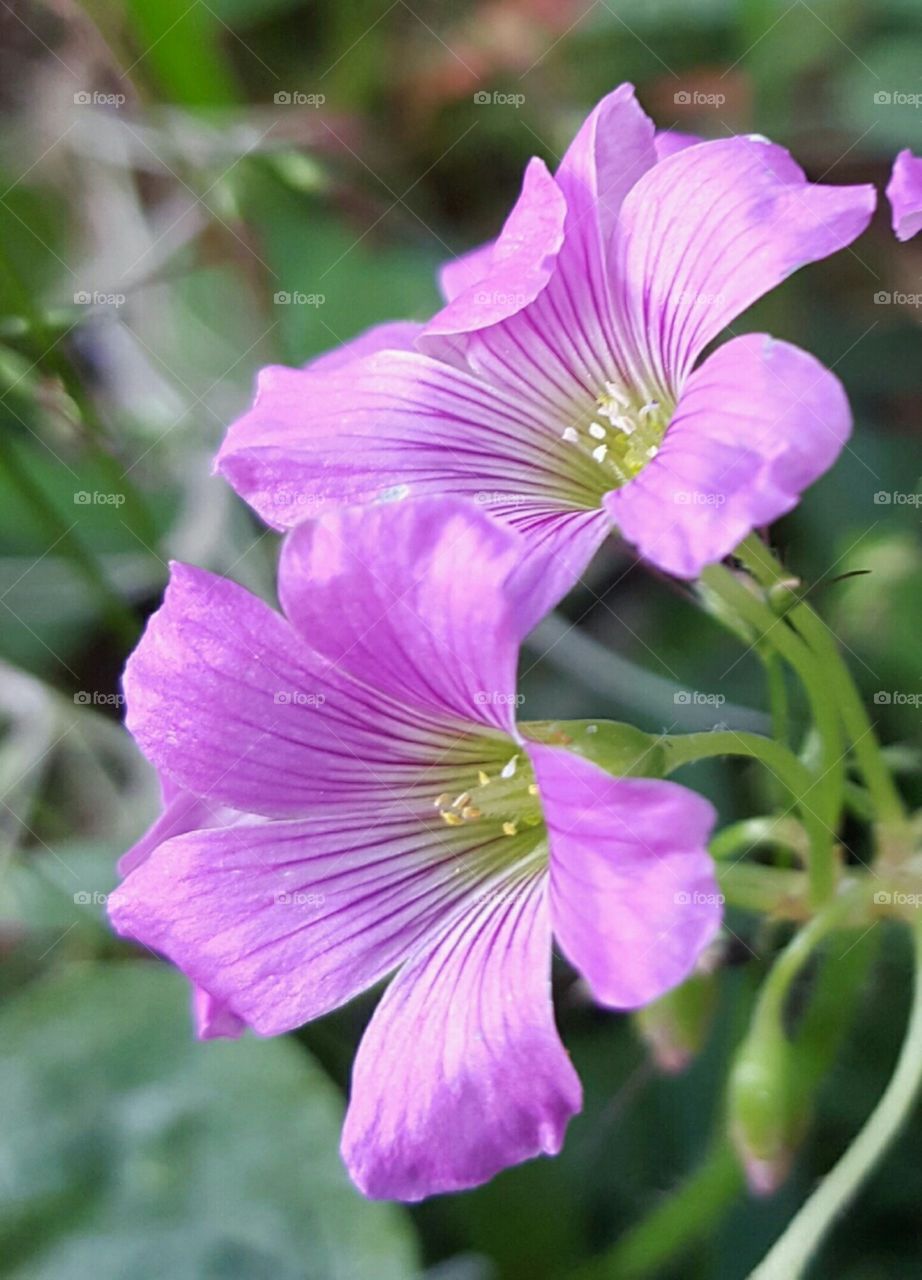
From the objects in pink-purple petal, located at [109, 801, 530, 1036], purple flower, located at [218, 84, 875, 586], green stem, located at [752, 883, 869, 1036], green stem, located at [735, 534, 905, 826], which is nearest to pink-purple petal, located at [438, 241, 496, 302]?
purple flower, located at [218, 84, 875, 586]

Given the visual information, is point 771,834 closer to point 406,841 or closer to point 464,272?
point 406,841

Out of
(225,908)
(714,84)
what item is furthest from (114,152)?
(225,908)

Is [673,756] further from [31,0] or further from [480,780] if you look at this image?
[31,0]

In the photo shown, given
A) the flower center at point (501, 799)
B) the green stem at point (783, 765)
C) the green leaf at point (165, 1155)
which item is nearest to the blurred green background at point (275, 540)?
the green leaf at point (165, 1155)

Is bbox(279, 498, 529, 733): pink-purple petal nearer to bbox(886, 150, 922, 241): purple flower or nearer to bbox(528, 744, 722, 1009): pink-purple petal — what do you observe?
bbox(528, 744, 722, 1009): pink-purple petal

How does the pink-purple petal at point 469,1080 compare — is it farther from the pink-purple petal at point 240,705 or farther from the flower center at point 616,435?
the flower center at point 616,435
